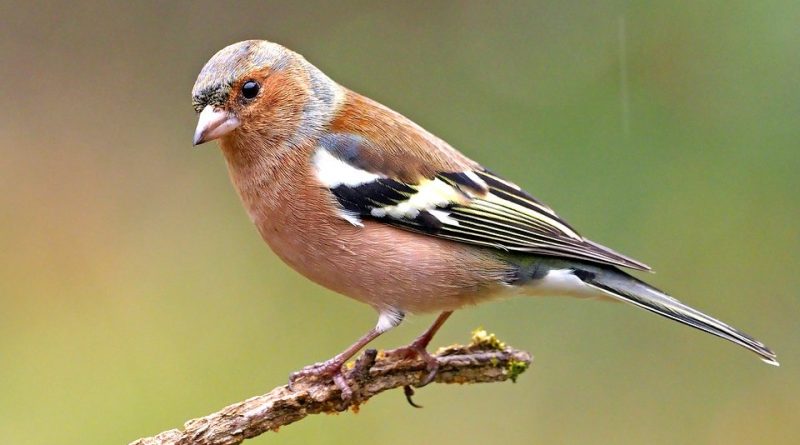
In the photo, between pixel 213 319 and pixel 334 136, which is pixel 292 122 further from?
pixel 213 319

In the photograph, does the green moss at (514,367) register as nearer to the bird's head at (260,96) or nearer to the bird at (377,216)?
the bird at (377,216)

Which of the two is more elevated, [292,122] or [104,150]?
[104,150]

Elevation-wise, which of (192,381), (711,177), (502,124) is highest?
(502,124)

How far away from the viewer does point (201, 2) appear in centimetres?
727

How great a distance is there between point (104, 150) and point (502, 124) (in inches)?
114

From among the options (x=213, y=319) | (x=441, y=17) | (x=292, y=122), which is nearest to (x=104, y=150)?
(x=213, y=319)

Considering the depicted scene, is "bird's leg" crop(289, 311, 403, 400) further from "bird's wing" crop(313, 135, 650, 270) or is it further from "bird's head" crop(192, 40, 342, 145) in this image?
"bird's head" crop(192, 40, 342, 145)

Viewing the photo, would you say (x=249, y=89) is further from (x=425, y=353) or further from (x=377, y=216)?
(x=425, y=353)

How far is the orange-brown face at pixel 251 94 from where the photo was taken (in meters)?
3.44

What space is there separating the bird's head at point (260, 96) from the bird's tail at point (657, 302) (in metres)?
1.22

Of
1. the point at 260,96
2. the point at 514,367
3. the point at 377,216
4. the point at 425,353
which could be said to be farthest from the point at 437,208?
the point at 260,96

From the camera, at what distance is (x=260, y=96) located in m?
3.58

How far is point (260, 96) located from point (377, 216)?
0.65m

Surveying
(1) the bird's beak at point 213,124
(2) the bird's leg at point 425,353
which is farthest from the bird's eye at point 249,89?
(2) the bird's leg at point 425,353
